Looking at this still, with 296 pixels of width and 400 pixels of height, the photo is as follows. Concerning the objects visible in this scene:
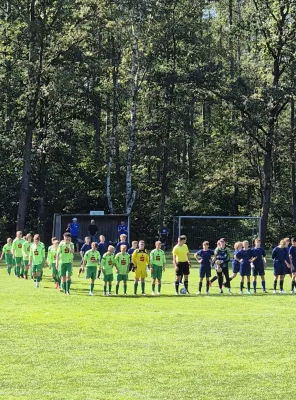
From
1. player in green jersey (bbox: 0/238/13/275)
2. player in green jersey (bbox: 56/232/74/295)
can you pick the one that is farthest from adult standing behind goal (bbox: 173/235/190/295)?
player in green jersey (bbox: 0/238/13/275)

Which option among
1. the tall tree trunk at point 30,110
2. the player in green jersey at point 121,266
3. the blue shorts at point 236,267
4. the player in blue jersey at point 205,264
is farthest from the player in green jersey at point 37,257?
the tall tree trunk at point 30,110

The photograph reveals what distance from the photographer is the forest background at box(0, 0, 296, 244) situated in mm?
46875

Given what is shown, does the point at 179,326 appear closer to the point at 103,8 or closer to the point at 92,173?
the point at 103,8

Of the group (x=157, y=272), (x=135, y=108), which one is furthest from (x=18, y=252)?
(x=135, y=108)

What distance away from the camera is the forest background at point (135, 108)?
1845 inches

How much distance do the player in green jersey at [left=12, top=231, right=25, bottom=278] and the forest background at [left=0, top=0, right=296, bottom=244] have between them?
15723mm

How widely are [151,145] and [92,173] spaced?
17.7 feet

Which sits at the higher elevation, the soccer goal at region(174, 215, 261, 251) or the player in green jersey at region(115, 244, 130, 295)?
the soccer goal at region(174, 215, 261, 251)

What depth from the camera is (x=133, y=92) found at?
48500 mm

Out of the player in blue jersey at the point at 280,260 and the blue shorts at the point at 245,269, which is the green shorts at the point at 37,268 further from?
the player in blue jersey at the point at 280,260

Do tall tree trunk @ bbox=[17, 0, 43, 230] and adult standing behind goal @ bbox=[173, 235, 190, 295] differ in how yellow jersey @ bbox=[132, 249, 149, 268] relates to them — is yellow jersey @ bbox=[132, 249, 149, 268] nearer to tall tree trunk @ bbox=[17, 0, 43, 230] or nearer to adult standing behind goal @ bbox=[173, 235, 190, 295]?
adult standing behind goal @ bbox=[173, 235, 190, 295]

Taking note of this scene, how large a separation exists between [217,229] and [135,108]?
373 inches

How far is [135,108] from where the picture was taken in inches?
1914

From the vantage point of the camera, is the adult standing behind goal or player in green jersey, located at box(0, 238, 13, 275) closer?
the adult standing behind goal
